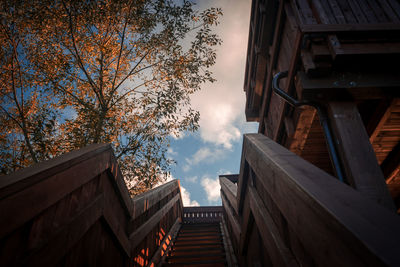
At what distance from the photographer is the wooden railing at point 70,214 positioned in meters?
0.97

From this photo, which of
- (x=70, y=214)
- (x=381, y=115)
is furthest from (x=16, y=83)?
(x=381, y=115)

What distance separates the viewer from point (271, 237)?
172 centimetres

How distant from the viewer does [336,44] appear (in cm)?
241

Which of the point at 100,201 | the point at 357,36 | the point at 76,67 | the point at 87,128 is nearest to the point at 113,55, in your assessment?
the point at 76,67

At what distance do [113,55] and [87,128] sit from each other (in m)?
2.62

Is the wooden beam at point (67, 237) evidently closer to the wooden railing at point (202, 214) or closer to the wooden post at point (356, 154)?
the wooden post at point (356, 154)

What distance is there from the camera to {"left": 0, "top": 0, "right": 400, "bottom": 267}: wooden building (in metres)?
0.86

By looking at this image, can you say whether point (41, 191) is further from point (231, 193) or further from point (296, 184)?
point (231, 193)

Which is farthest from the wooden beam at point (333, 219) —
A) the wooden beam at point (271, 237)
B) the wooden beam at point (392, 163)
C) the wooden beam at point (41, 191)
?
the wooden beam at point (392, 163)

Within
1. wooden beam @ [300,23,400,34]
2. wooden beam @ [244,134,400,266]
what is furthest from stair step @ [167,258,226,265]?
wooden beam @ [300,23,400,34]

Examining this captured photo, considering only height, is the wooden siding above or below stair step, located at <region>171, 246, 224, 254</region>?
above

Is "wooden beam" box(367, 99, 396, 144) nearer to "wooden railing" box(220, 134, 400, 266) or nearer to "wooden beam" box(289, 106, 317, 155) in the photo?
"wooden beam" box(289, 106, 317, 155)

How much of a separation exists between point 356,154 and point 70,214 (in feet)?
10.3

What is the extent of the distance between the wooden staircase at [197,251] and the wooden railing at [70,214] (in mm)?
1548
